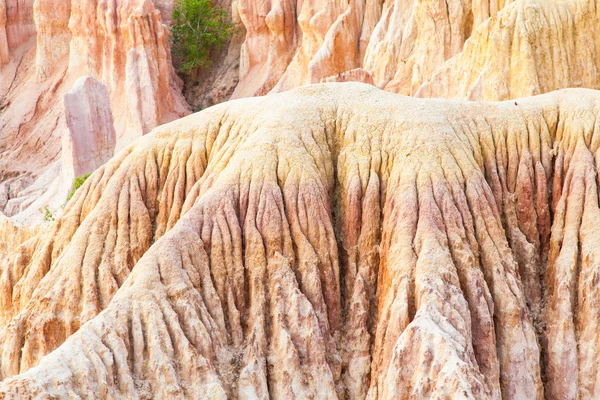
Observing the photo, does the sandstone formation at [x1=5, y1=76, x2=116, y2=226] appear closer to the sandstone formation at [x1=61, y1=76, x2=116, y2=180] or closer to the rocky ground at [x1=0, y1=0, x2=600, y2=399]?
the sandstone formation at [x1=61, y1=76, x2=116, y2=180]

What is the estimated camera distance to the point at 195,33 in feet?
200

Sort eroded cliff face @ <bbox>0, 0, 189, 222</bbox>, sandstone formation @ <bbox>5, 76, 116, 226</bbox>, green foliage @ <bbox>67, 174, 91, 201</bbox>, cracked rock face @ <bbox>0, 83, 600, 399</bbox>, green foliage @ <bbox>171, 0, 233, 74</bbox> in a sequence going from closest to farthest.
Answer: cracked rock face @ <bbox>0, 83, 600, 399</bbox>
green foliage @ <bbox>67, 174, 91, 201</bbox>
sandstone formation @ <bbox>5, 76, 116, 226</bbox>
eroded cliff face @ <bbox>0, 0, 189, 222</bbox>
green foliage @ <bbox>171, 0, 233, 74</bbox>

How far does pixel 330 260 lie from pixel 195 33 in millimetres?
35031

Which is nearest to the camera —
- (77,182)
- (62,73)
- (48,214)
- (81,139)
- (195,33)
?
(48,214)

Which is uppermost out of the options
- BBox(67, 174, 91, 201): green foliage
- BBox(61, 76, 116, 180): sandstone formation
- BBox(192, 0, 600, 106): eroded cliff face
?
BBox(192, 0, 600, 106): eroded cliff face

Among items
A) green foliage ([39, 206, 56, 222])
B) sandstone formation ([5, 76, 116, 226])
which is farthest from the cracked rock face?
sandstone formation ([5, 76, 116, 226])

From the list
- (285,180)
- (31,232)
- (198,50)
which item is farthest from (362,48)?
(285,180)

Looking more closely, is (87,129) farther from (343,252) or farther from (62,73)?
(343,252)

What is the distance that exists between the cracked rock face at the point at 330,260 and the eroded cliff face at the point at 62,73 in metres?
22.0

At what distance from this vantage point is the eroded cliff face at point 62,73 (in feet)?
178

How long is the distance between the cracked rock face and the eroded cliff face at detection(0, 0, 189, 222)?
2202cm

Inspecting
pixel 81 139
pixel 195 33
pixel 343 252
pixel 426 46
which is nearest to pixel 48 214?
pixel 81 139

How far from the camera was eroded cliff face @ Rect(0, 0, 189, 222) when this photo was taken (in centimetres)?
5431

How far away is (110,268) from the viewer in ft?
96.5
